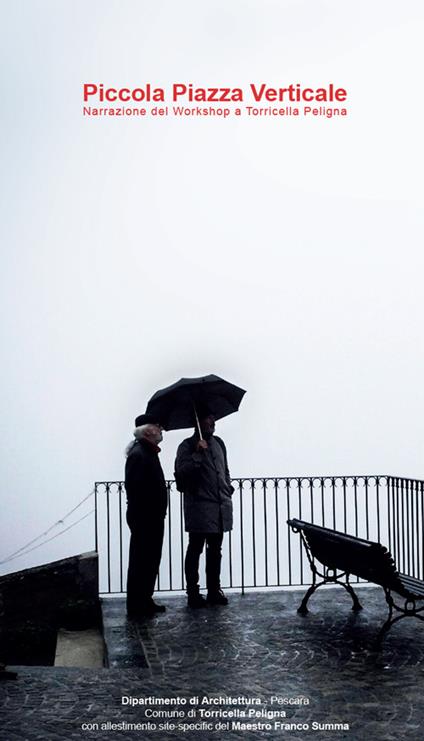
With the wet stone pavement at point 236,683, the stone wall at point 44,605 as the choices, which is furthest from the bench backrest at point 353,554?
the stone wall at point 44,605

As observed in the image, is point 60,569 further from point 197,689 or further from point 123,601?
point 197,689

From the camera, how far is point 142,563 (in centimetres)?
982

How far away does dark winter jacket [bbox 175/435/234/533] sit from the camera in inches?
392

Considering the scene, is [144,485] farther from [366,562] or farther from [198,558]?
[366,562]

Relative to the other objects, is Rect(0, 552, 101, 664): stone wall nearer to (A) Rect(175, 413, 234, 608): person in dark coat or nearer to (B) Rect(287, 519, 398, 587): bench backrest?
(A) Rect(175, 413, 234, 608): person in dark coat

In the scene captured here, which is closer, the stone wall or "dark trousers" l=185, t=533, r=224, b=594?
"dark trousers" l=185, t=533, r=224, b=594

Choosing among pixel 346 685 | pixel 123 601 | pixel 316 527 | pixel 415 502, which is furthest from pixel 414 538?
pixel 346 685

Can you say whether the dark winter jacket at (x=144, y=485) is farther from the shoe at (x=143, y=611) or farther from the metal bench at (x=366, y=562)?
the metal bench at (x=366, y=562)

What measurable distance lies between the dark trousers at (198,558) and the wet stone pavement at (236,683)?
0.51 meters

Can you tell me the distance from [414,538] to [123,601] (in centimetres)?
322

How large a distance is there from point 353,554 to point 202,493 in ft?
7.31

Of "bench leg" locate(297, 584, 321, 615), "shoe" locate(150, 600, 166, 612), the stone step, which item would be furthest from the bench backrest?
the stone step

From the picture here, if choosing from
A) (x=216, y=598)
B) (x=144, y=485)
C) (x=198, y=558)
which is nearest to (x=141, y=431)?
(x=144, y=485)

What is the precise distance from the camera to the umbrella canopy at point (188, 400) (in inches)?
387
